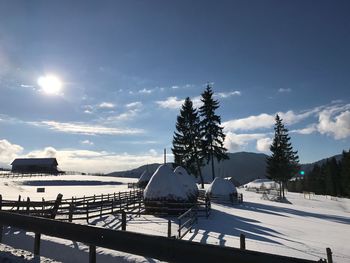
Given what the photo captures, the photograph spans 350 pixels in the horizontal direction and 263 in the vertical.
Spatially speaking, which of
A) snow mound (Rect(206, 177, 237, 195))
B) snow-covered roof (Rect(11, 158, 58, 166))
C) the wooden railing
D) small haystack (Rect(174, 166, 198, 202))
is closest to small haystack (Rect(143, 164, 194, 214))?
small haystack (Rect(174, 166, 198, 202))

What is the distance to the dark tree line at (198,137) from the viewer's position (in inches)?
2126

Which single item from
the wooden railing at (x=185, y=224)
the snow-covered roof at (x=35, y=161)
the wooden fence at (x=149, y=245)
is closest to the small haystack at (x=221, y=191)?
the wooden railing at (x=185, y=224)

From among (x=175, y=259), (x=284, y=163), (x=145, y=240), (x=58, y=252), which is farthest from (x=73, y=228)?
(x=284, y=163)

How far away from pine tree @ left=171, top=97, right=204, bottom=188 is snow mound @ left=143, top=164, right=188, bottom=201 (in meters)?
26.9

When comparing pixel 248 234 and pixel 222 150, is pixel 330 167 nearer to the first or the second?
pixel 222 150

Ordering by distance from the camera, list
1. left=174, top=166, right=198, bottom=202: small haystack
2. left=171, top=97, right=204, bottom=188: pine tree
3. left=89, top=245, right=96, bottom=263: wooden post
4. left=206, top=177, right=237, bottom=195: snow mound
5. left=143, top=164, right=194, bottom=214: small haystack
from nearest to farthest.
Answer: left=89, top=245, right=96, bottom=263: wooden post < left=143, top=164, right=194, bottom=214: small haystack < left=174, top=166, right=198, bottom=202: small haystack < left=206, top=177, right=237, bottom=195: snow mound < left=171, top=97, right=204, bottom=188: pine tree

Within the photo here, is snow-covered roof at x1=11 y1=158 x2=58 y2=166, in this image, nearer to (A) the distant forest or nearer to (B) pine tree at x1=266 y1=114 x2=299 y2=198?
(B) pine tree at x1=266 y1=114 x2=299 y2=198

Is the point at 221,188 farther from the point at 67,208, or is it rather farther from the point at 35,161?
the point at 35,161

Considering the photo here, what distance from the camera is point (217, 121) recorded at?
54.8m

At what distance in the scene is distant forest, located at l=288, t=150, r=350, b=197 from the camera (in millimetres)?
77500

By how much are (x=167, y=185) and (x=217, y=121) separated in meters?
29.2

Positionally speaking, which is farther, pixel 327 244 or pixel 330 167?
pixel 330 167

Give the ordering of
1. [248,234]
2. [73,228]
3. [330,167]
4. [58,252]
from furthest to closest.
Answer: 1. [330,167]
2. [248,234]
3. [58,252]
4. [73,228]

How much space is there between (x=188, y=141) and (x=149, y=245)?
170 feet
